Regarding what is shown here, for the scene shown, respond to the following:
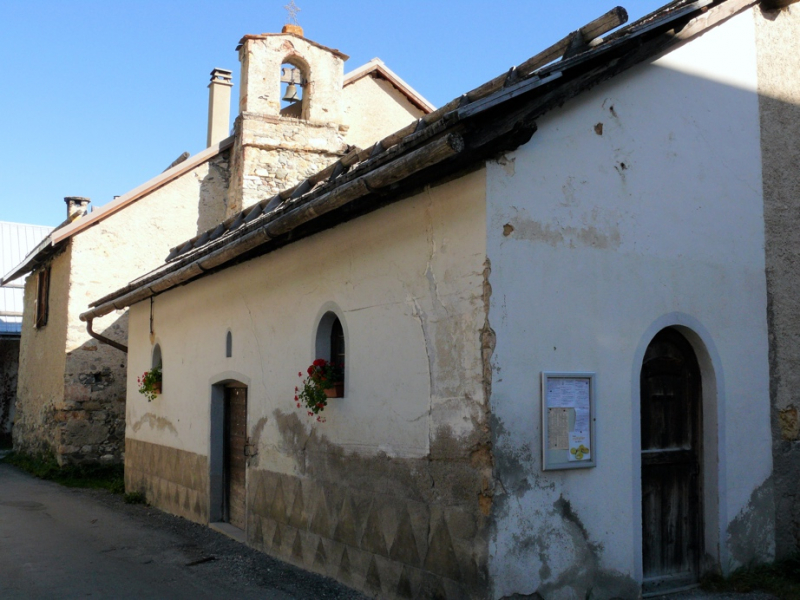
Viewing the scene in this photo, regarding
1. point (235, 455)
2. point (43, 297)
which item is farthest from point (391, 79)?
point (235, 455)

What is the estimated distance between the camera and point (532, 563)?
5113 millimetres

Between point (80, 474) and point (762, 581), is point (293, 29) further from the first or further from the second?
point (762, 581)

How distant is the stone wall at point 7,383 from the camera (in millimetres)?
21859

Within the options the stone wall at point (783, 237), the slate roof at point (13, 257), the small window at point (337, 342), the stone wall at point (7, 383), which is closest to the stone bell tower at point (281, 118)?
the small window at point (337, 342)

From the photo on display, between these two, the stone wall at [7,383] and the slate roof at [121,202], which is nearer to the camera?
the slate roof at [121,202]

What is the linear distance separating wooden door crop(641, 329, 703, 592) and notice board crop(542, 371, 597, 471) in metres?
0.85

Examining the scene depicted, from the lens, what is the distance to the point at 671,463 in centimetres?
623

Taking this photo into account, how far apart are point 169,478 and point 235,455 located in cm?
183

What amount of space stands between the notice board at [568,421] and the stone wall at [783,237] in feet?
7.25

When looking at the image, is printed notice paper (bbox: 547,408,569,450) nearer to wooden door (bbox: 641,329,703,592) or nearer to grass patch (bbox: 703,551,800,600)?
wooden door (bbox: 641,329,703,592)

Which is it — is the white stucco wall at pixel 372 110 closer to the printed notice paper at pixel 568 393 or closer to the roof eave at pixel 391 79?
the roof eave at pixel 391 79

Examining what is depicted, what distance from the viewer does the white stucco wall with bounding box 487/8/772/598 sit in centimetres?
521

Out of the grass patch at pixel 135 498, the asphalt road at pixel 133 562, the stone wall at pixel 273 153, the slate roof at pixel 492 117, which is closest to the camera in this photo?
the slate roof at pixel 492 117

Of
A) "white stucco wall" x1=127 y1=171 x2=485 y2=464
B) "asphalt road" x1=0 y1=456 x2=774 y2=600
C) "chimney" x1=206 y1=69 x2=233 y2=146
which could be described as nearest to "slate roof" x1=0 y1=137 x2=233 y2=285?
"chimney" x1=206 y1=69 x2=233 y2=146
